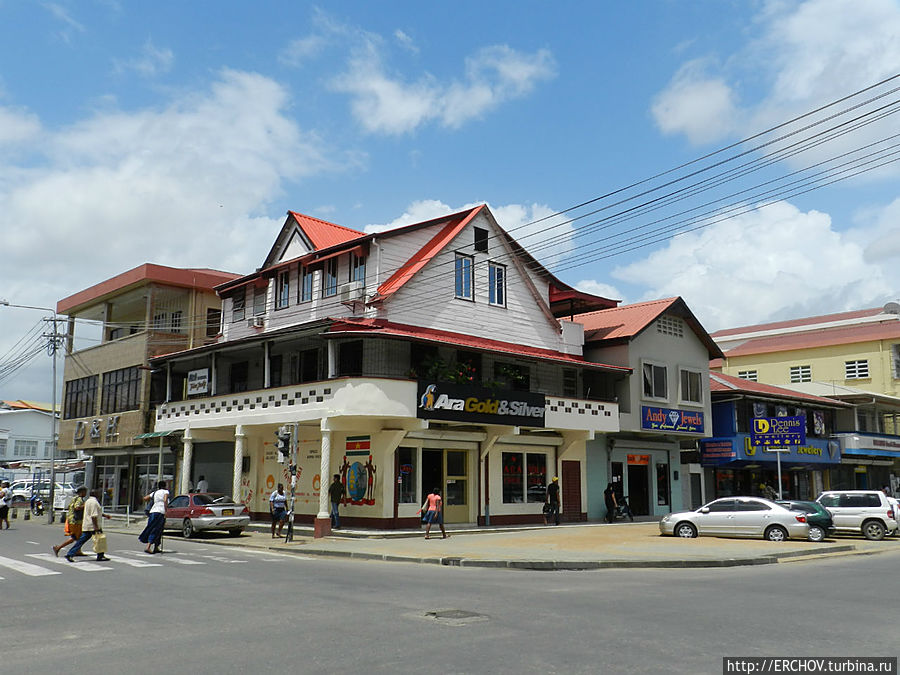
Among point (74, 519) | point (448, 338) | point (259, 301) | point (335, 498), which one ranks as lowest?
point (74, 519)

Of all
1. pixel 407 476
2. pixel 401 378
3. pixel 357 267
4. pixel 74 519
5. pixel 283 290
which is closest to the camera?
Result: pixel 74 519

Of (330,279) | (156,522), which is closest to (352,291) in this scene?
(330,279)

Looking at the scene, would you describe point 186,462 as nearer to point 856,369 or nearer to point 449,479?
point 449,479

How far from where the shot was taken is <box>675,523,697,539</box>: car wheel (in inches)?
1004

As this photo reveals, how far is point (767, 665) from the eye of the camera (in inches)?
292

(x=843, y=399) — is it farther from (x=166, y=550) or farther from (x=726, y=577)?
(x=166, y=550)

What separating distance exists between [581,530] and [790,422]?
1019 centimetres

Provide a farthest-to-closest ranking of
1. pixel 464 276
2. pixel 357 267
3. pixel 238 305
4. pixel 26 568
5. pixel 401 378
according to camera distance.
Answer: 1. pixel 238 305
2. pixel 464 276
3. pixel 357 267
4. pixel 401 378
5. pixel 26 568

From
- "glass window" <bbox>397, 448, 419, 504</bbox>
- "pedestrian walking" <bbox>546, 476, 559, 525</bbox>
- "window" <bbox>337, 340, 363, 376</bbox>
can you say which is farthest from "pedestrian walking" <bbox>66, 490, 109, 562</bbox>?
"pedestrian walking" <bbox>546, 476, 559, 525</bbox>

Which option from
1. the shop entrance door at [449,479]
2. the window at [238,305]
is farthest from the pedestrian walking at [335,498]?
the window at [238,305]

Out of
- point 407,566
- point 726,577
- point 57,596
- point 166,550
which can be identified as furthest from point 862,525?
point 57,596

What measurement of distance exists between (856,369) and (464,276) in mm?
36626

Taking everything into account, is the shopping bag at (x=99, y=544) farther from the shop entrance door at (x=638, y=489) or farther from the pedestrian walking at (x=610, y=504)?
the shop entrance door at (x=638, y=489)

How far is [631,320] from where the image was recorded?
35969 millimetres
